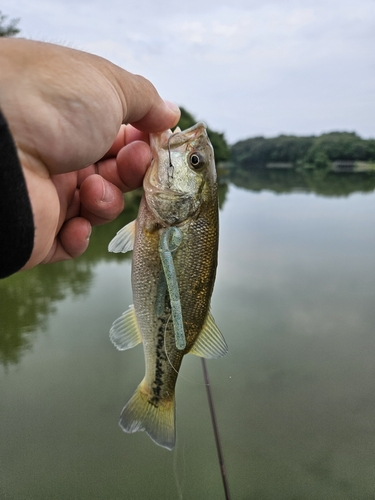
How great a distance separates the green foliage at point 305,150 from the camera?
88.9 m

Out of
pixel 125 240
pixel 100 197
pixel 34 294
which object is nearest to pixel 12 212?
pixel 125 240

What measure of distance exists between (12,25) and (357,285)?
21.7 metres

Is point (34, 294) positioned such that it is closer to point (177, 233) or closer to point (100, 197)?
point (100, 197)

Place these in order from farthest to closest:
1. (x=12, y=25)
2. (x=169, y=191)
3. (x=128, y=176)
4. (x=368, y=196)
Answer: (x=368, y=196)
(x=12, y=25)
(x=128, y=176)
(x=169, y=191)

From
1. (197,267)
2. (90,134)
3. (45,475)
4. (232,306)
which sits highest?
(90,134)

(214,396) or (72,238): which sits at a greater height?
(72,238)

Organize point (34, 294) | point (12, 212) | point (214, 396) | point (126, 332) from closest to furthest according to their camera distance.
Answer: point (12, 212), point (126, 332), point (214, 396), point (34, 294)

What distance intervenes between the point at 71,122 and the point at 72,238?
42.1 inches

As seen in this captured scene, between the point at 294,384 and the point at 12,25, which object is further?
the point at 12,25

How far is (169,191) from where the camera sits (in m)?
2.17

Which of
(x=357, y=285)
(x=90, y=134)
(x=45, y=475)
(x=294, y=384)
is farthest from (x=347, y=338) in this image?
(x=90, y=134)

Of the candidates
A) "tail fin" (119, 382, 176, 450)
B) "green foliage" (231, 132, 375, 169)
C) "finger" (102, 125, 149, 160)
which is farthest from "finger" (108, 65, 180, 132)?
"green foliage" (231, 132, 375, 169)

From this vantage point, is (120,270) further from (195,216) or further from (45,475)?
(195,216)

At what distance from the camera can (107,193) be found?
250cm
